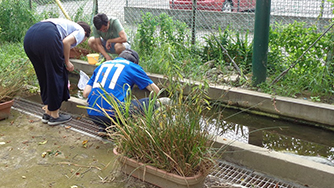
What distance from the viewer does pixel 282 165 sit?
12.1 ft

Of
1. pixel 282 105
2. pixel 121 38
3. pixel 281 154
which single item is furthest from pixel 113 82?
pixel 121 38

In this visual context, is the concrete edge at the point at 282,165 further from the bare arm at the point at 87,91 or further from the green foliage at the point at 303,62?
the green foliage at the point at 303,62

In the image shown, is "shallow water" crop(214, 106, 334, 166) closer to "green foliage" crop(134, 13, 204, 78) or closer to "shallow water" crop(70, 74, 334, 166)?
"shallow water" crop(70, 74, 334, 166)

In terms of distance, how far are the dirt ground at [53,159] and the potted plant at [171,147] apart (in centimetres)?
22

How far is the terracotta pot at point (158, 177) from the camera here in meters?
3.19

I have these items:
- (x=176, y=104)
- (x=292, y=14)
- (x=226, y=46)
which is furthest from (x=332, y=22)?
(x=176, y=104)

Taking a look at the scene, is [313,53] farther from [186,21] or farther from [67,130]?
[67,130]

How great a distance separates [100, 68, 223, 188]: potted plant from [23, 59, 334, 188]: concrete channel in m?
0.34

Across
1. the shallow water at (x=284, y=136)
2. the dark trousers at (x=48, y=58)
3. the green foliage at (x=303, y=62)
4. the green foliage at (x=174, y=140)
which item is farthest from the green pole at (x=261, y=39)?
the dark trousers at (x=48, y=58)

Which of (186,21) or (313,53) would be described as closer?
(313,53)

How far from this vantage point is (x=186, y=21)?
8008 mm

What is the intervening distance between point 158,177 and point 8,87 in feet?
9.72

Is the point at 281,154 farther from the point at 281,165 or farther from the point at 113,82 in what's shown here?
the point at 113,82

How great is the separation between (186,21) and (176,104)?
4.85m
